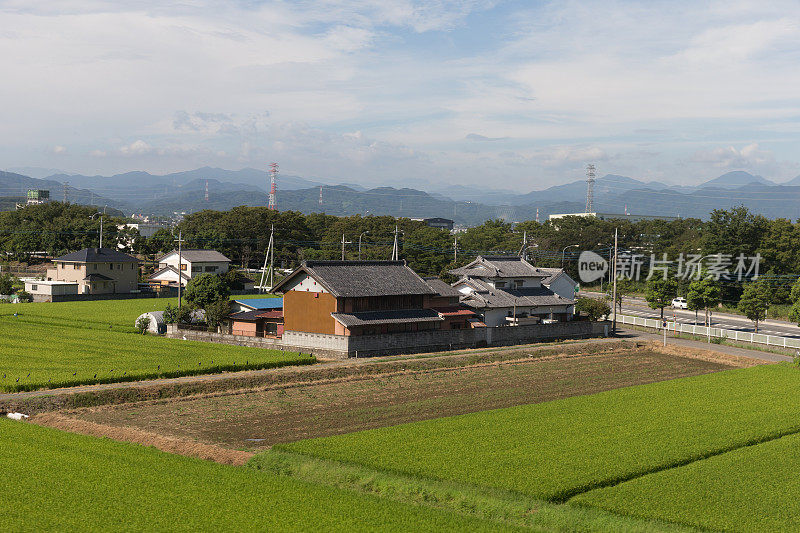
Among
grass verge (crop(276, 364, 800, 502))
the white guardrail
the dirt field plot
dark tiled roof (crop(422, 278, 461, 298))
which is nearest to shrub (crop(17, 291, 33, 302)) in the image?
dark tiled roof (crop(422, 278, 461, 298))

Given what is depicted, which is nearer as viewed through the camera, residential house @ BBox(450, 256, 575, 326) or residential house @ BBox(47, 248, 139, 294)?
residential house @ BBox(450, 256, 575, 326)

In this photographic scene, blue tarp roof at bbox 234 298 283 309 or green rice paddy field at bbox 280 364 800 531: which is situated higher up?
blue tarp roof at bbox 234 298 283 309

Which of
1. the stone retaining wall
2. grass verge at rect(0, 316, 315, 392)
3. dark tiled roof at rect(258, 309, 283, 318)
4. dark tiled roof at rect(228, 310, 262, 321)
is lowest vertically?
grass verge at rect(0, 316, 315, 392)

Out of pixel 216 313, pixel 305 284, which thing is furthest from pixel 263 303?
pixel 305 284

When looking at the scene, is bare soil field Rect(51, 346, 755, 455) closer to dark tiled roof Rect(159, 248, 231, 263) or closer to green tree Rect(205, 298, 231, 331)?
green tree Rect(205, 298, 231, 331)

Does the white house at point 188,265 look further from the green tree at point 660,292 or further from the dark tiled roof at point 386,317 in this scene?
the green tree at point 660,292

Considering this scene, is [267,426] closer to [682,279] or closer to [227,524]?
[227,524]

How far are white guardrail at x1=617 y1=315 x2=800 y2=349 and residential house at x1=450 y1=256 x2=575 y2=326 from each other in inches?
253

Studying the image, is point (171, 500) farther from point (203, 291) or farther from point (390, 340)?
point (203, 291)

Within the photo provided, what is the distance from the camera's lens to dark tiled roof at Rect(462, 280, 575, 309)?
5100 cm

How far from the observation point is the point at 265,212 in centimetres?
10562

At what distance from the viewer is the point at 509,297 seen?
5325 centimetres

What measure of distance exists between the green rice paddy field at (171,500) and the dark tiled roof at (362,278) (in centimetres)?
2346

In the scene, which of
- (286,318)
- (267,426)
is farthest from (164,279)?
(267,426)
